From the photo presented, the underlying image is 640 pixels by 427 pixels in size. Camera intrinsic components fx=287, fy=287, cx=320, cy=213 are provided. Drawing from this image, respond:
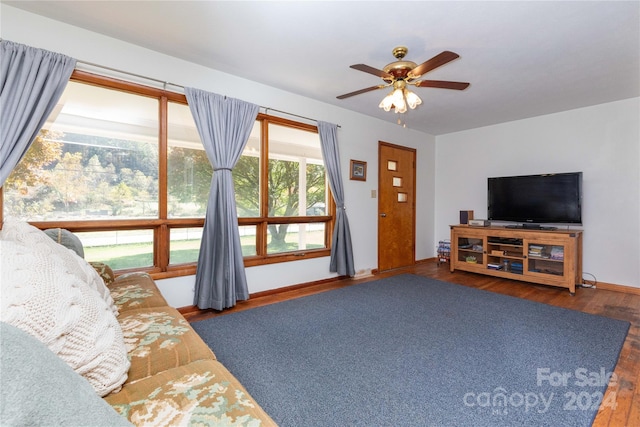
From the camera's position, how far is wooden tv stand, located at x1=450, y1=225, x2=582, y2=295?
11.7ft

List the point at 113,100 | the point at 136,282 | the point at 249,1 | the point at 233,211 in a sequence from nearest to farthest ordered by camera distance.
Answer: the point at 249,1
the point at 136,282
the point at 113,100
the point at 233,211

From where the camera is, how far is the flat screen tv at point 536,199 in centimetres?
379

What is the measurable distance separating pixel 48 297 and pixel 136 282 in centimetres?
140

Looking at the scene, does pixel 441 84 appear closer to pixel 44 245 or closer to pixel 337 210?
pixel 337 210

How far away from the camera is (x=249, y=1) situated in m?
1.94

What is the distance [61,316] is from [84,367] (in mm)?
168

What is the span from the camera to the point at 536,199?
4.06 metres

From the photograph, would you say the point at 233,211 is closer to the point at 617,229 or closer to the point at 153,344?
the point at 153,344

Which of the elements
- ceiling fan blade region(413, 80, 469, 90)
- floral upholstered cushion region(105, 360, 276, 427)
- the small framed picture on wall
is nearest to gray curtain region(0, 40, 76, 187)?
floral upholstered cushion region(105, 360, 276, 427)

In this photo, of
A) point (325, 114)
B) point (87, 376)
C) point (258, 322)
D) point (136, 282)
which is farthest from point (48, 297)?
point (325, 114)

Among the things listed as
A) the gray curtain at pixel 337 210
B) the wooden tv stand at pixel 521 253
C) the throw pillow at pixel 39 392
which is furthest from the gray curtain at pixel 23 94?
the wooden tv stand at pixel 521 253

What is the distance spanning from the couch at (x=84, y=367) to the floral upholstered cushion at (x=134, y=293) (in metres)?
0.44

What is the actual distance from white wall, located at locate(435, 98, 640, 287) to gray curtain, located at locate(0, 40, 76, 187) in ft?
18.2

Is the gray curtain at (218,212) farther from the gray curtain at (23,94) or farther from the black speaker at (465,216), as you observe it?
the black speaker at (465,216)
